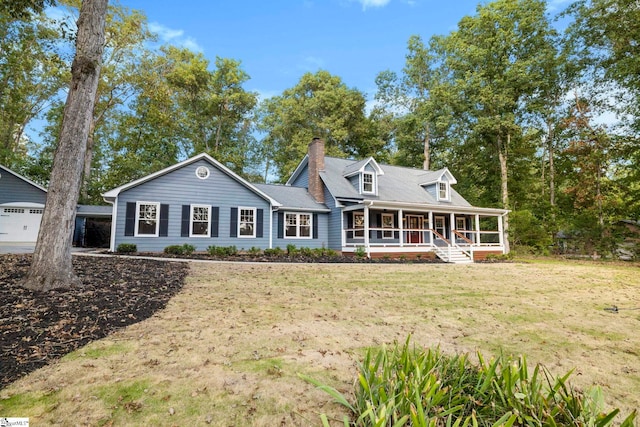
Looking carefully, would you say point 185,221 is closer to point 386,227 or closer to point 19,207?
point 386,227

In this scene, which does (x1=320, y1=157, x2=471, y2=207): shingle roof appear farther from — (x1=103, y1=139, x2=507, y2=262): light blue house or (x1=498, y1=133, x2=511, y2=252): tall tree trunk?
(x1=498, y1=133, x2=511, y2=252): tall tree trunk

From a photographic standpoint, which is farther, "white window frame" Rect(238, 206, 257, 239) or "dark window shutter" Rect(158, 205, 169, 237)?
"white window frame" Rect(238, 206, 257, 239)

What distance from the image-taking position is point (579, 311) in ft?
21.6

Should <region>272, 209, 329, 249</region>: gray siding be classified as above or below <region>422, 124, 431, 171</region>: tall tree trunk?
below

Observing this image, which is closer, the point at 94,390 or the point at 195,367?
the point at 94,390

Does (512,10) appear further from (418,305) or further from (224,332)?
(224,332)

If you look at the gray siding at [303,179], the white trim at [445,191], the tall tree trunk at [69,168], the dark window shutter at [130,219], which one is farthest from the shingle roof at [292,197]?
the tall tree trunk at [69,168]

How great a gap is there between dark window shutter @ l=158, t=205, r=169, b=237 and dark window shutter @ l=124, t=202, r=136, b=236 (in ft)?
3.59

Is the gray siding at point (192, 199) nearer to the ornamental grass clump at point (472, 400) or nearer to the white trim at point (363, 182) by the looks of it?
the white trim at point (363, 182)

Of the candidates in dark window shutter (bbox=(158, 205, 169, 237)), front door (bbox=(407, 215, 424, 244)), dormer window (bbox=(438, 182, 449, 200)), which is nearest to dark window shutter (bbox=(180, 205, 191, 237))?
dark window shutter (bbox=(158, 205, 169, 237))

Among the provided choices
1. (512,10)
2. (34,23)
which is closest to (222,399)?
(34,23)

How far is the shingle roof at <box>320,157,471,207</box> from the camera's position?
19.6 m

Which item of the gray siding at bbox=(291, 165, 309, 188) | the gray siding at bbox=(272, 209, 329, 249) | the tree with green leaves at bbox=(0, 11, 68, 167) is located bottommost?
the gray siding at bbox=(272, 209, 329, 249)

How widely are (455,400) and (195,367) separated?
2537mm
